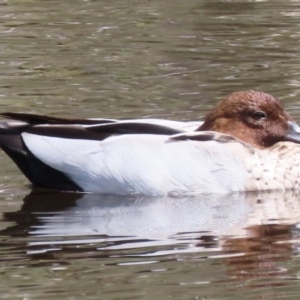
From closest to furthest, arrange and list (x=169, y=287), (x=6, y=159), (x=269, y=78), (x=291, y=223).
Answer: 1. (x=169, y=287)
2. (x=291, y=223)
3. (x=6, y=159)
4. (x=269, y=78)

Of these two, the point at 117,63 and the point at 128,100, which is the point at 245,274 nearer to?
A: the point at 128,100

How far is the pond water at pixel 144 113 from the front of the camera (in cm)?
700

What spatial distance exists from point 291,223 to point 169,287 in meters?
2.07

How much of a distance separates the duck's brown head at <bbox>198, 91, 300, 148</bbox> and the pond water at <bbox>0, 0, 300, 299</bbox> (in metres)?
0.53

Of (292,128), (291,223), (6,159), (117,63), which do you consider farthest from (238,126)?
(117,63)

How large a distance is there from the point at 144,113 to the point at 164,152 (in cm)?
221

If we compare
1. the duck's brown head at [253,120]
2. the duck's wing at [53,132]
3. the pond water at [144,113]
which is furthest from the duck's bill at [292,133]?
the duck's wing at [53,132]

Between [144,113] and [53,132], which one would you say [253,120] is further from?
[144,113]

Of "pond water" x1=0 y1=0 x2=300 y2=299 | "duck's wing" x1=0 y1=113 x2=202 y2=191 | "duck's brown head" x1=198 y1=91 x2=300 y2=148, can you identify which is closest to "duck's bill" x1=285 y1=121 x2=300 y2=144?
"duck's brown head" x1=198 y1=91 x2=300 y2=148

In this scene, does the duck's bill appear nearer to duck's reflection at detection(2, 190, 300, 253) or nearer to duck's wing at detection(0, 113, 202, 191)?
duck's reflection at detection(2, 190, 300, 253)

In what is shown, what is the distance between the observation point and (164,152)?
931 centimetres

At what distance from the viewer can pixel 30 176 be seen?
9.68 metres

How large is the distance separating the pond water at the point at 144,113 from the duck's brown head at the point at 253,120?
1.73 ft

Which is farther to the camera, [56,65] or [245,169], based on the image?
[56,65]
